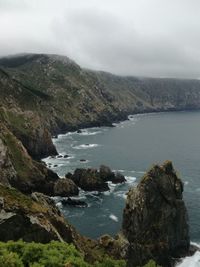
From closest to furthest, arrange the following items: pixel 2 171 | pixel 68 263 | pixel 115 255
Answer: pixel 68 263 < pixel 115 255 < pixel 2 171

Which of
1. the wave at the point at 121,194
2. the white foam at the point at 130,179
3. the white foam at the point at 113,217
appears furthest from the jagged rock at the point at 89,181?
the white foam at the point at 113,217

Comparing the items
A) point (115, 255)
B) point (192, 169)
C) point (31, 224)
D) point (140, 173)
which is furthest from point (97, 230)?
point (192, 169)

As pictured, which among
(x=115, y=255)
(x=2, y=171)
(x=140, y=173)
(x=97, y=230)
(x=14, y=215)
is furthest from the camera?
(x=140, y=173)

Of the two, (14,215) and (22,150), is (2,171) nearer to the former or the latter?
(22,150)

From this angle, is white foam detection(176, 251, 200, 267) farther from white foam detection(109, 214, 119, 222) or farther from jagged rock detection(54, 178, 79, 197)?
jagged rock detection(54, 178, 79, 197)

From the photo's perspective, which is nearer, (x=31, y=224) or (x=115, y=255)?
(x=31, y=224)

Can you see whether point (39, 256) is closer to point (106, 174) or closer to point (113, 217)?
point (113, 217)

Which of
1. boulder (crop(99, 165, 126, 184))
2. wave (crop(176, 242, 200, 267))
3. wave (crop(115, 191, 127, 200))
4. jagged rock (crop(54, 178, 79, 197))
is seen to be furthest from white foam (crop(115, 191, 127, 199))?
wave (crop(176, 242, 200, 267))
